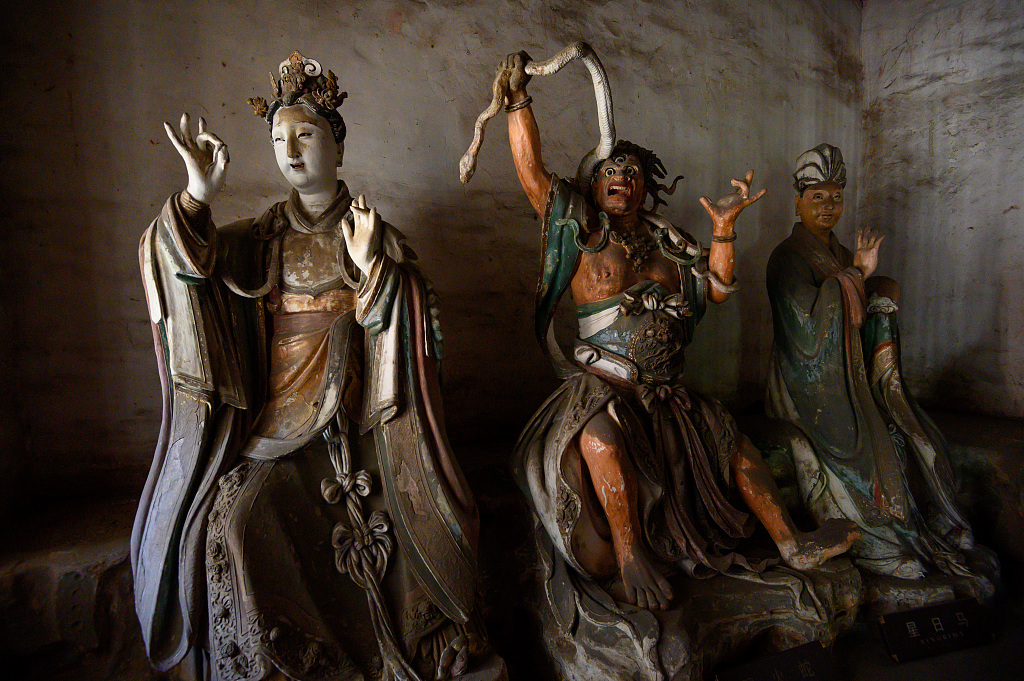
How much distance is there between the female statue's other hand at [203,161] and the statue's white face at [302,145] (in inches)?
9.3

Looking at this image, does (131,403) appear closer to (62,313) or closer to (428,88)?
(62,313)

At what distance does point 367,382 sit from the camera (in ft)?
6.74

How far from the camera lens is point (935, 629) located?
7.52 ft

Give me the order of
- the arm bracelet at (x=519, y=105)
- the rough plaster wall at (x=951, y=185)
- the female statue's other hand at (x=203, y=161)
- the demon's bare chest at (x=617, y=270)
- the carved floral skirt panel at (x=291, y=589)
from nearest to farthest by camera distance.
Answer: the carved floral skirt panel at (x=291, y=589)
the female statue's other hand at (x=203, y=161)
the arm bracelet at (x=519, y=105)
the demon's bare chest at (x=617, y=270)
the rough plaster wall at (x=951, y=185)

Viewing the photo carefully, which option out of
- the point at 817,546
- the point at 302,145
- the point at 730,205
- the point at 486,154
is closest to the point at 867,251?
the point at 730,205

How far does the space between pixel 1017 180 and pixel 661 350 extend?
9.74 ft

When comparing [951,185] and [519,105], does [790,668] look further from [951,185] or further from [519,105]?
[951,185]

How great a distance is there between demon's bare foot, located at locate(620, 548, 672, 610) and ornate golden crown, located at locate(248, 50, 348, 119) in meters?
2.00

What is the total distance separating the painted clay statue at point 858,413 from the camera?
98.0 inches

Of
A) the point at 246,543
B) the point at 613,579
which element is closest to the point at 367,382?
the point at 246,543

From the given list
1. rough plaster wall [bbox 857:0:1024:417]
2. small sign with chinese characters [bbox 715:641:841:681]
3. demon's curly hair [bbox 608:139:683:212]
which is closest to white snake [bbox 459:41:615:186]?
demon's curly hair [bbox 608:139:683:212]

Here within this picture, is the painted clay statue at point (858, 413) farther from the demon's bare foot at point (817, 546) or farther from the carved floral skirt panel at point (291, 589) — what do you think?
the carved floral skirt panel at point (291, 589)

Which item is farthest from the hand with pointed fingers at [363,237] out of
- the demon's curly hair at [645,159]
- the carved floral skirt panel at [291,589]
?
the demon's curly hair at [645,159]

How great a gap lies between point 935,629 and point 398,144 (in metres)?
3.25
